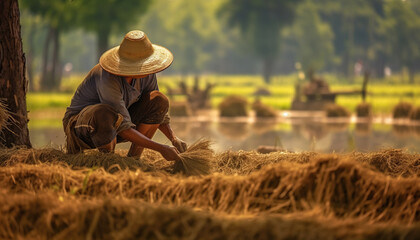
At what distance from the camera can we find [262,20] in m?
75.9

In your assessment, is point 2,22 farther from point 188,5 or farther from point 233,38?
point 233,38

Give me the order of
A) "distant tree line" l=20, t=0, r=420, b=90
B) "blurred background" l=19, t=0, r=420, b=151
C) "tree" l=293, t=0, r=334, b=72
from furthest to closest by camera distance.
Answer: "tree" l=293, t=0, r=334, b=72
"distant tree line" l=20, t=0, r=420, b=90
"blurred background" l=19, t=0, r=420, b=151

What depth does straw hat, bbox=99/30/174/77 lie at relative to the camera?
6.25 metres

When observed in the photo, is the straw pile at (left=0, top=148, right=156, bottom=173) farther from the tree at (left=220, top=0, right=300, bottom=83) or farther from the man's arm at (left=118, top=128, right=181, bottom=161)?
the tree at (left=220, top=0, right=300, bottom=83)

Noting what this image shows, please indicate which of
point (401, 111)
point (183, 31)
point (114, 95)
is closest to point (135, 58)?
point (114, 95)

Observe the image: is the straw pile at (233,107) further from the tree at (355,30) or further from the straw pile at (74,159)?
the tree at (355,30)

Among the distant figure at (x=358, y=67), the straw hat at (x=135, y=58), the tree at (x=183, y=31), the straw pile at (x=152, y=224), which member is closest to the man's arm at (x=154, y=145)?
the straw hat at (x=135, y=58)

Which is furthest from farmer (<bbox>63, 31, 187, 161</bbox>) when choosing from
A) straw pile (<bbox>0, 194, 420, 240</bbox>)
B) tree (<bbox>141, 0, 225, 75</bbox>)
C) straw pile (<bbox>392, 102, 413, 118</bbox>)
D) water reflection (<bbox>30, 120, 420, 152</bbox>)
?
tree (<bbox>141, 0, 225, 75</bbox>)

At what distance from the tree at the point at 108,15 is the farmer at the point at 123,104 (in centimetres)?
3839

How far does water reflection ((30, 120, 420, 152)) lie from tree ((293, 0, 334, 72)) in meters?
55.2

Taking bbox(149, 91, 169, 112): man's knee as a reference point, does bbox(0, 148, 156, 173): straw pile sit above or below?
below

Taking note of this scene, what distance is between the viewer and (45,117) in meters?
26.1

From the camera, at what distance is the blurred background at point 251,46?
114 feet

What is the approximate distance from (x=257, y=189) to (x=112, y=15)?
42.3m
